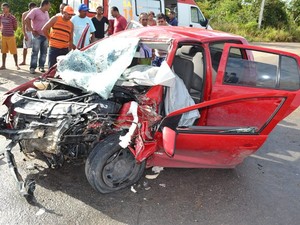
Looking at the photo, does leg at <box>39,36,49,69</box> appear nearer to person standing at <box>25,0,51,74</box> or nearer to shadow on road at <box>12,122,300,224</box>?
person standing at <box>25,0,51,74</box>

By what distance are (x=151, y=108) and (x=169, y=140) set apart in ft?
1.36

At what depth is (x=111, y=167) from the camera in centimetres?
330

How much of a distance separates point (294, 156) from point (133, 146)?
2.61 metres

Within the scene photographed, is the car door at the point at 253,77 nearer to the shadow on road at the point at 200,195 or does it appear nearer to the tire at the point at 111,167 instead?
the shadow on road at the point at 200,195

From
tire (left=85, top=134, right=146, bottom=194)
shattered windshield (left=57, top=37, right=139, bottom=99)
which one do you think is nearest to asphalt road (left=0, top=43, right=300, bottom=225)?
tire (left=85, top=134, right=146, bottom=194)

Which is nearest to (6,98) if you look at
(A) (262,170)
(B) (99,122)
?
(B) (99,122)

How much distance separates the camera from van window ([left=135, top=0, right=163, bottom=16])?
35.2 ft

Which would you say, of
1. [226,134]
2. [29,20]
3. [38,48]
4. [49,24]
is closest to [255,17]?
[38,48]

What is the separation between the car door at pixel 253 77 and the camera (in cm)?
349

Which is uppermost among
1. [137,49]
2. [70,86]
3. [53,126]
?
[137,49]

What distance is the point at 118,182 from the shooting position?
11.0 ft

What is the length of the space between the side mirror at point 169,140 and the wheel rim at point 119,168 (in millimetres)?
495

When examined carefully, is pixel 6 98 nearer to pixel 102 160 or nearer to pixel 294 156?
pixel 102 160

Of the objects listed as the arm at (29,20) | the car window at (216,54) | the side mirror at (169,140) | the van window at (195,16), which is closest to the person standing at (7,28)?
the arm at (29,20)
